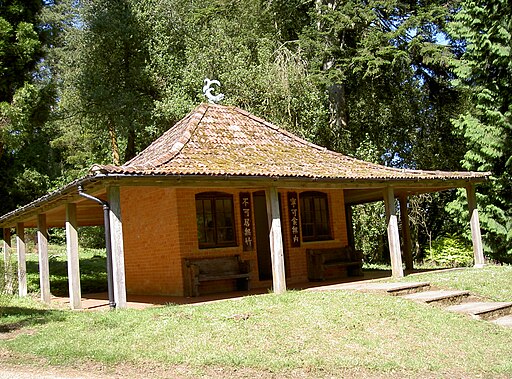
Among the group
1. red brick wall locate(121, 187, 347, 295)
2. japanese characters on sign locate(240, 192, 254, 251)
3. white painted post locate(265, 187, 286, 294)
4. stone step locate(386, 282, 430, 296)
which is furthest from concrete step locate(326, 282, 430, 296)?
red brick wall locate(121, 187, 347, 295)

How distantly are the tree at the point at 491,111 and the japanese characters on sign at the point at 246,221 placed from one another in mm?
8572

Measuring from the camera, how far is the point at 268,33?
24.7m

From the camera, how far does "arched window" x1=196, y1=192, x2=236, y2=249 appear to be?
46.7 feet

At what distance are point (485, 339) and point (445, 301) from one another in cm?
236

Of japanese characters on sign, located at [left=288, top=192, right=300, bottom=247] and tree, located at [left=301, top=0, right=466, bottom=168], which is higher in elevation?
tree, located at [left=301, top=0, right=466, bottom=168]

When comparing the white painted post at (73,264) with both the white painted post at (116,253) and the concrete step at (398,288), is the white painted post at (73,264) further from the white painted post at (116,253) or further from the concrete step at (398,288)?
the concrete step at (398,288)

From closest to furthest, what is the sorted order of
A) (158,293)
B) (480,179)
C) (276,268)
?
(276,268) < (158,293) < (480,179)

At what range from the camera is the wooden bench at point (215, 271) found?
1338cm

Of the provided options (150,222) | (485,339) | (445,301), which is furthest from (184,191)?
(485,339)

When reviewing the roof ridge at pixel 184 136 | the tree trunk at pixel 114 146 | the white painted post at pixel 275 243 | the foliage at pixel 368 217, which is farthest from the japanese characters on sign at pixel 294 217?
the tree trunk at pixel 114 146

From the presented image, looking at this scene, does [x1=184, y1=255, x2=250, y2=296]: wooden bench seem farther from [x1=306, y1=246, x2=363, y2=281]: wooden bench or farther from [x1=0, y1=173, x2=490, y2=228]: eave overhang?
[x1=306, y1=246, x2=363, y2=281]: wooden bench

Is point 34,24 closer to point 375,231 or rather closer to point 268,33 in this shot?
point 268,33

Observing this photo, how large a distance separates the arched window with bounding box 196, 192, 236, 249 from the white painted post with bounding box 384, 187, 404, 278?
390cm

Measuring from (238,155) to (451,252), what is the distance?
43.1 feet
